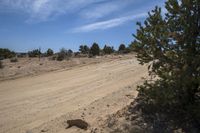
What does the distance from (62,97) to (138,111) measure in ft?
26.4

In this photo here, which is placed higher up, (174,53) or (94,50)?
(174,53)

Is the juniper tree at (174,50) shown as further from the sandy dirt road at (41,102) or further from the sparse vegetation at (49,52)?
the sparse vegetation at (49,52)

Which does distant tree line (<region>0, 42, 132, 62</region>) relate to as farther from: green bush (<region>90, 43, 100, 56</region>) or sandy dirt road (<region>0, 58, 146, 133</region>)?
sandy dirt road (<region>0, 58, 146, 133</region>)

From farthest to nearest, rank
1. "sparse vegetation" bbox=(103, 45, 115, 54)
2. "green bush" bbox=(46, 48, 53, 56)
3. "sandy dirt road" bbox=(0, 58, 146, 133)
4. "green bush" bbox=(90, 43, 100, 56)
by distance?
"sparse vegetation" bbox=(103, 45, 115, 54) < "green bush" bbox=(90, 43, 100, 56) < "green bush" bbox=(46, 48, 53, 56) < "sandy dirt road" bbox=(0, 58, 146, 133)

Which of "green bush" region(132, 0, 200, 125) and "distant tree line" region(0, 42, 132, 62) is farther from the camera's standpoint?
"distant tree line" region(0, 42, 132, 62)

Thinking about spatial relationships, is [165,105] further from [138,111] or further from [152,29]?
[152,29]

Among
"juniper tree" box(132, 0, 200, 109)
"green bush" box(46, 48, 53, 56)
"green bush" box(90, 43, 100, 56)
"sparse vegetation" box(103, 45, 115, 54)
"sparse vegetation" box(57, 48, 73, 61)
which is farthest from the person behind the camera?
"sparse vegetation" box(103, 45, 115, 54)

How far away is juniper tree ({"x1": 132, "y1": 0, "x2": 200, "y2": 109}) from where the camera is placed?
7746 mm

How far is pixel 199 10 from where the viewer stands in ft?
26.4

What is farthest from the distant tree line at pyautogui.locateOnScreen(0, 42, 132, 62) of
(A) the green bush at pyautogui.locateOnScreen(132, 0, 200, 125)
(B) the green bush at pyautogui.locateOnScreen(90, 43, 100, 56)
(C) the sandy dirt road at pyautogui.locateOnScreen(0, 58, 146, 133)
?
(A) the green bush at pyautogui.locateOnScreen(132, 0, 200, 125)

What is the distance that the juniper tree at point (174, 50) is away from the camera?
7746 millimetres

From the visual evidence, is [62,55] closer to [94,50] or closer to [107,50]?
[94,50]

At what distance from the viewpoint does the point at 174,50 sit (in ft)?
26.9

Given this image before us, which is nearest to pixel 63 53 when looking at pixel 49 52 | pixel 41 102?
pixel 49 52
